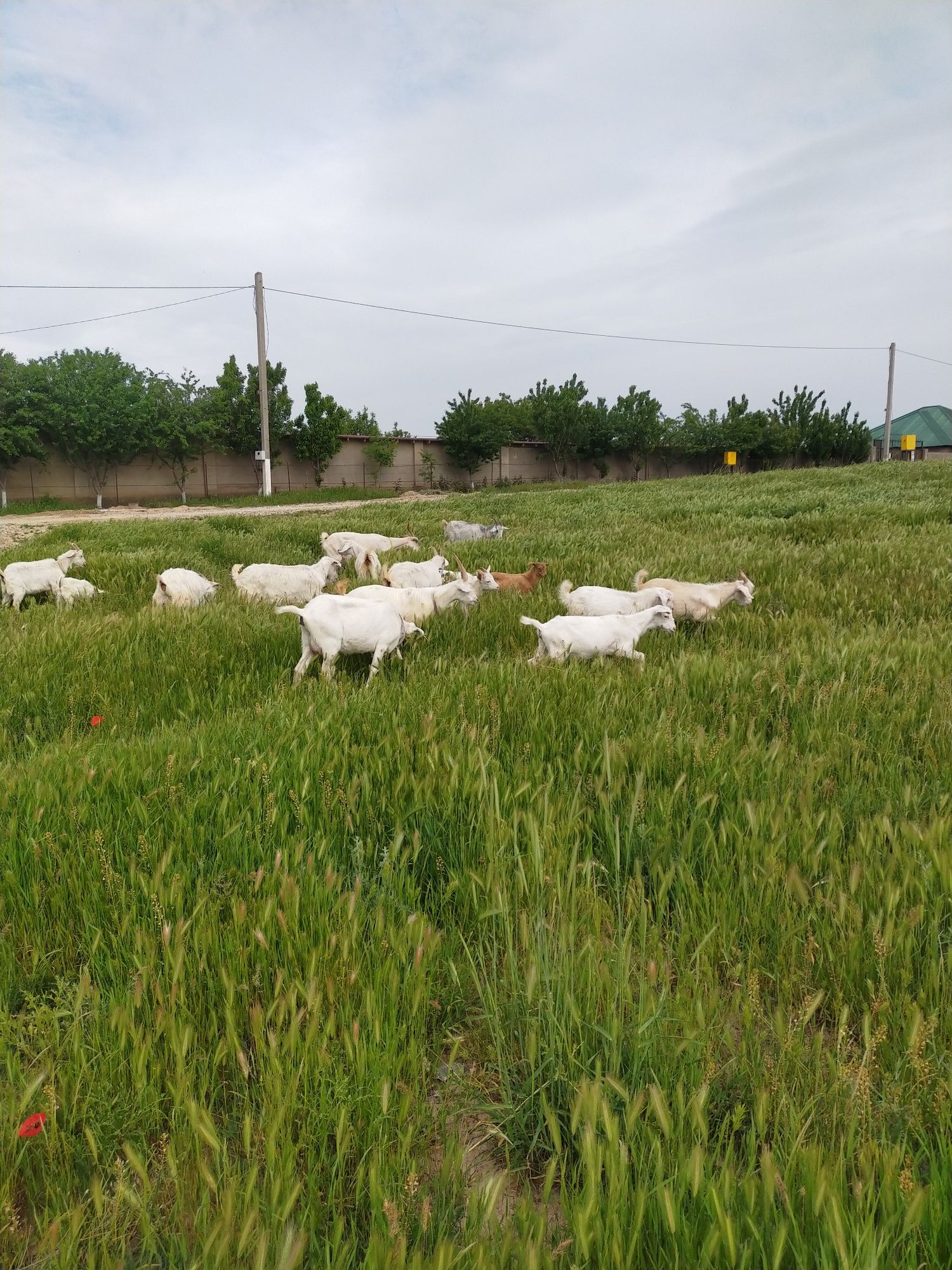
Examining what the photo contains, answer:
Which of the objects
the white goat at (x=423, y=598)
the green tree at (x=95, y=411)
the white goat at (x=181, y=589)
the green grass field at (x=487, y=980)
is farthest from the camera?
the green tree at (x=95, y=411)

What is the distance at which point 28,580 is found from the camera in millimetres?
9469

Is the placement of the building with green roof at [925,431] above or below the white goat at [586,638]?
above

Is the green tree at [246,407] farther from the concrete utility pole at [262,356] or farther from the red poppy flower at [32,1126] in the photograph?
the red poppy flower at [32,1126]

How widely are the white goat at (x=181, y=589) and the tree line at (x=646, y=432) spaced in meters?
47.6

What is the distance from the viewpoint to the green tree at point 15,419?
39.1 m

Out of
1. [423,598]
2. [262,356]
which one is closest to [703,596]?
[423,598]

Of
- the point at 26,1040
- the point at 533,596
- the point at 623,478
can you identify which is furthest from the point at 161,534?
the point at 623,478

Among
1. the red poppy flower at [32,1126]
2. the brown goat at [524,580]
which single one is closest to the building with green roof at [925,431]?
the brown goat at [524,580]

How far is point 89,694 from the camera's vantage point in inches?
214

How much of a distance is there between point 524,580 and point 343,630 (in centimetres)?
406

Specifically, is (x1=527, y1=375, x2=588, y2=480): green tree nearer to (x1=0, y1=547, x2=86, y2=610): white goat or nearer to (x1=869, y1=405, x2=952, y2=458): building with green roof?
(x1=869, y1=405, x2=952, y2=458): building with green roof

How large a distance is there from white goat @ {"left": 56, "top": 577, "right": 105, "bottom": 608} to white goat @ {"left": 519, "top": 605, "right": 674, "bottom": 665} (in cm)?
637

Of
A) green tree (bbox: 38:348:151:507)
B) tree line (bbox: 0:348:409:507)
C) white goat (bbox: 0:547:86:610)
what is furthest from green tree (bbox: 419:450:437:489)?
white goat (bbox: 0:547:86:610)

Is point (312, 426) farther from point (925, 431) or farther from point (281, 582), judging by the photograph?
point (925, 431)
